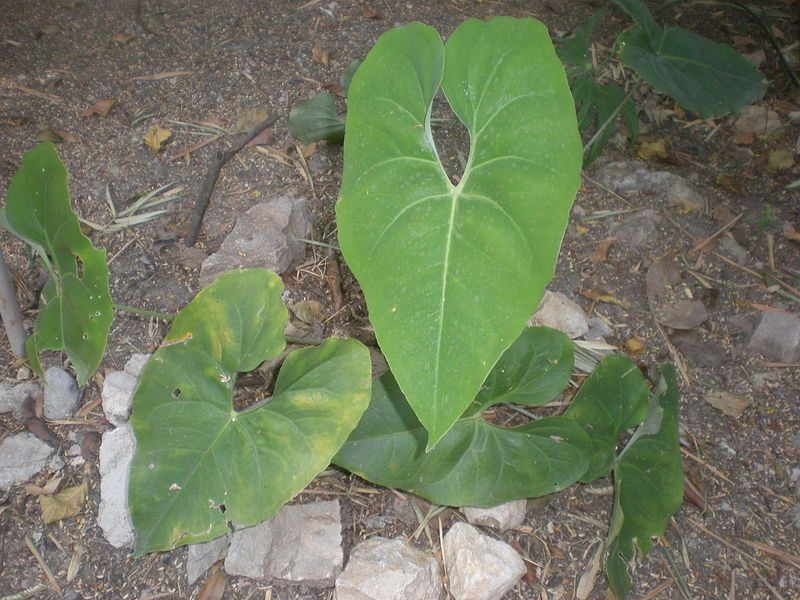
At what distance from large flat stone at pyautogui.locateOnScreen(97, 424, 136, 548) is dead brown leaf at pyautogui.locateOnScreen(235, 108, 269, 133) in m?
0.79

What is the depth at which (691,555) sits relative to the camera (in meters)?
1.30

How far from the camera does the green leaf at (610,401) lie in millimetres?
1322

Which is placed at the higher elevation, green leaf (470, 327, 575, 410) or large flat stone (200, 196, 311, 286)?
large flat stone (200, 196, 311, 286)

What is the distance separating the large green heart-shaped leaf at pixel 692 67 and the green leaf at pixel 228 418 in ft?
3.23

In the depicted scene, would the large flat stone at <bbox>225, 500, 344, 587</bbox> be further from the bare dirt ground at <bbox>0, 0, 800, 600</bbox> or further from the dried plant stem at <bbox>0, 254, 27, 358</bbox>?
the dried plant stem at <bbox>0, 254, 27, 358</bbox>

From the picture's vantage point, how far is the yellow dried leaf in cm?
168

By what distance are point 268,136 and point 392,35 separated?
75cm

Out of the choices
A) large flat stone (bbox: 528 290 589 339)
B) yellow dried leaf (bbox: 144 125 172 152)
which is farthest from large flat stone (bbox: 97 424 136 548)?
large flat stone (bbox: 528 290 589 339)

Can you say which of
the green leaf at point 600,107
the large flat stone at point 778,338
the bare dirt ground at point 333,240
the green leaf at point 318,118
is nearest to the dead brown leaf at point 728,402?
the bare dirt ground at point 333,240

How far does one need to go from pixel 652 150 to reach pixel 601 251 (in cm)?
41

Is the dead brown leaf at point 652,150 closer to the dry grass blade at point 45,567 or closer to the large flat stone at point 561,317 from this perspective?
the large flat stone at point 561,317

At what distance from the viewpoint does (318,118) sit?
5.28 ft

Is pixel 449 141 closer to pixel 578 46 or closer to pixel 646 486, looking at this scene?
pixel 578 46

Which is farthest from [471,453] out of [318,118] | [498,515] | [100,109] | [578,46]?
[100,109]
